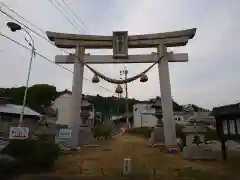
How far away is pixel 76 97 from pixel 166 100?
20.4ft

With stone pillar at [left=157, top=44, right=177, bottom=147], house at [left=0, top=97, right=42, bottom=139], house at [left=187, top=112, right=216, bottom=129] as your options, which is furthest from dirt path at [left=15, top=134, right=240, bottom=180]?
house at [left=0, top=97, right=42, bottom=139]

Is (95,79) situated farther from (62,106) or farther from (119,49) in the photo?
(62,106)

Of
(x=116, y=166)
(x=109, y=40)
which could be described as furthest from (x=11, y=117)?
(x=116, y=166)

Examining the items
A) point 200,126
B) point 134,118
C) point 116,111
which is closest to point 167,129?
point 200,126

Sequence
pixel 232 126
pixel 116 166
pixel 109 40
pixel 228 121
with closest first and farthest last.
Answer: pixel 116 166 < pixel 232 126 < pixel 228 121 < pixel 109 40

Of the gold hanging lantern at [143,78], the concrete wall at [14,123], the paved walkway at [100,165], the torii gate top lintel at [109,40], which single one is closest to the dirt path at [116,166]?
the paved walkway at [100,165]

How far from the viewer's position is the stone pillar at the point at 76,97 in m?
18.8

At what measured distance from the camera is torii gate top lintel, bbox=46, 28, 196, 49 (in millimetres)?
19453

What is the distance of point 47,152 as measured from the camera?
13.8 meters

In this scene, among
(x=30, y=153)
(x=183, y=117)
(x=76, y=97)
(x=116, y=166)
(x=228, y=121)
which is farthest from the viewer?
(x=183, y=117)

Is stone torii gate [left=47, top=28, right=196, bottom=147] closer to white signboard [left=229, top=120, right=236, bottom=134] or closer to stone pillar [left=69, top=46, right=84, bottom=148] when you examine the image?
stone pillar [left=69, top=46, right=84, bottom=148]

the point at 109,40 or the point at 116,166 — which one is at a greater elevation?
the point at 109,40

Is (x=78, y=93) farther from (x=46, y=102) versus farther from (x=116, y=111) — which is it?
(x=116, y=111)

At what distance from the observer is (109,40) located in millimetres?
19672
